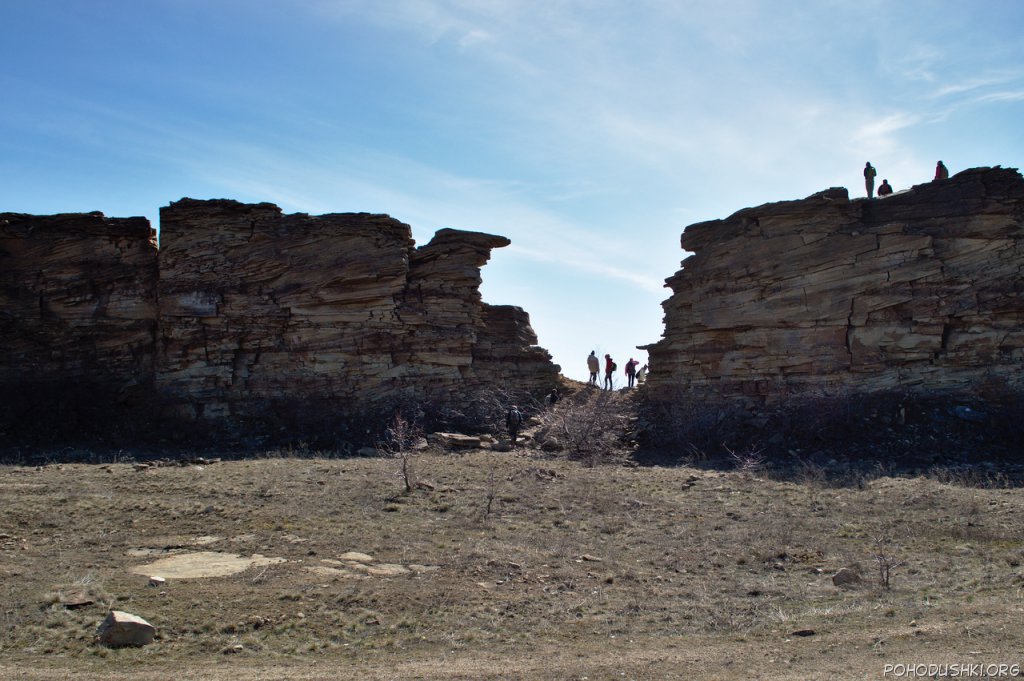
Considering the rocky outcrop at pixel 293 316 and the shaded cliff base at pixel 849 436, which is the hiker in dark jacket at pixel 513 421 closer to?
the rocky outcrop at pixel 293 316

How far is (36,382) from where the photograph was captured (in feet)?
75.3

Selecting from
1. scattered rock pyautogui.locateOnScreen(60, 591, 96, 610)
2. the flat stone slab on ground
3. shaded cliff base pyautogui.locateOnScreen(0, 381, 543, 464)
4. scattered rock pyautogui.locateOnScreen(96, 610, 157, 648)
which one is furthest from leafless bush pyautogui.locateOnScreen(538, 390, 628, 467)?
scattered rock pyautogui.locateOnScreen(96, 610, 157, 648)

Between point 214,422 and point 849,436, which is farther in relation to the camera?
point 214,422

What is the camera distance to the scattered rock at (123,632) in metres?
7.66

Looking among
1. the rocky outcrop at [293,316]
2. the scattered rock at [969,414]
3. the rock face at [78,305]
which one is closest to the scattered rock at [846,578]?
the scattered rock at [969,414]

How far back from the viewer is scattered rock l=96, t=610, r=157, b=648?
302 inches

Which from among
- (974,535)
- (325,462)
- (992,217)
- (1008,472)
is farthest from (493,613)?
(992,217)

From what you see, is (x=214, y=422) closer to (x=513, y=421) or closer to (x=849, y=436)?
(x=513, y=421)

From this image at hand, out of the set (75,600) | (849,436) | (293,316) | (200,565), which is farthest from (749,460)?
(293,316)

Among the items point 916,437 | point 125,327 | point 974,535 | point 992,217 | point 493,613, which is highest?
point 992,217

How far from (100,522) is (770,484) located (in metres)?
10.8

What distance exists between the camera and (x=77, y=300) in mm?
23438

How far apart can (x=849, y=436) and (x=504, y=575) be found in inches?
479

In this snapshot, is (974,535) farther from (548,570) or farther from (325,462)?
(325,462)
